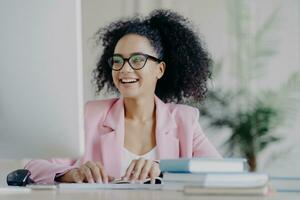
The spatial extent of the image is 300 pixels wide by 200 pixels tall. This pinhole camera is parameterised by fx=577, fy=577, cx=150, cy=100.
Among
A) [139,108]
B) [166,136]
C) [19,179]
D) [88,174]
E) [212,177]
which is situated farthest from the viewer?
[139,108]

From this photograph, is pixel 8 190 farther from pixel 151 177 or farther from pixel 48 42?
pixel 151 177

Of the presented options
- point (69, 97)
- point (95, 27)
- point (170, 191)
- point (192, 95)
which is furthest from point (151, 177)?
point (95, 27)

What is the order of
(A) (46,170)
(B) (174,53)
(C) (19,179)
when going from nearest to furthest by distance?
(C) (19,179), (A) (46,170), (B) (174,53)

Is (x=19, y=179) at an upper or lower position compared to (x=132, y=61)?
lower

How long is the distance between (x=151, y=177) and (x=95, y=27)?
1.17 m

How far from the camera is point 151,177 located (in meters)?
1.74

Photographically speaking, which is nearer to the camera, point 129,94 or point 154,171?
point 154,171

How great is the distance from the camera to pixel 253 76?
264 centimetres

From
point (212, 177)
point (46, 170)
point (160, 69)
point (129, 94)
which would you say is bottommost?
point (46, 170)

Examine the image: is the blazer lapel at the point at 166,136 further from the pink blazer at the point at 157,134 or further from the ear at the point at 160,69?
the ear at the point at 160,69

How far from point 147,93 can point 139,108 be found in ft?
0.27

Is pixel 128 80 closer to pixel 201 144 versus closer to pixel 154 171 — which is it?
pixel 201 144

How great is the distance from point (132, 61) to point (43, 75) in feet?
4.77

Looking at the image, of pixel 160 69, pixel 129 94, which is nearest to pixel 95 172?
pixel 129 94
